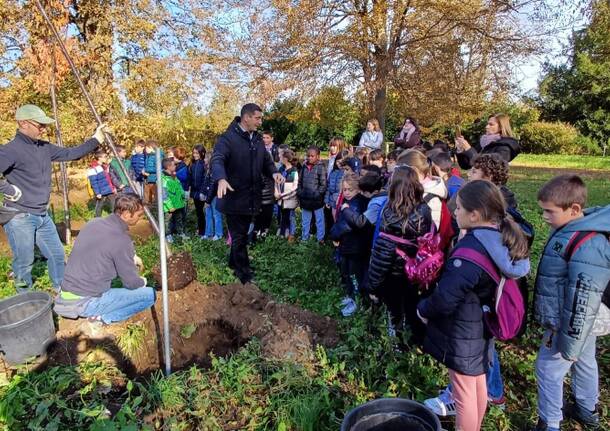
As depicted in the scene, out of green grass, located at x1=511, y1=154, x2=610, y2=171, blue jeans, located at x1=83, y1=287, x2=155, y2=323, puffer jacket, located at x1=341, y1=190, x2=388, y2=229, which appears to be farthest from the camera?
green grass, located at x1=511, y1=154, x2=610, y2=171

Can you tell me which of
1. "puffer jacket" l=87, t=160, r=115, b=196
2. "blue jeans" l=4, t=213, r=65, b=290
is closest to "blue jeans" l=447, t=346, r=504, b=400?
"blue jeans" l=4, t=213, r=65, b=290

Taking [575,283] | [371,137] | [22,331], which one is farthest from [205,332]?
[371,137]

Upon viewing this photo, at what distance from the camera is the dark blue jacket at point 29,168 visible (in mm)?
4504

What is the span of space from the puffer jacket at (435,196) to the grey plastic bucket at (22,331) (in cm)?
346

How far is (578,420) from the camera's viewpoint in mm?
3000

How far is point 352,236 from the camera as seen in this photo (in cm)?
457

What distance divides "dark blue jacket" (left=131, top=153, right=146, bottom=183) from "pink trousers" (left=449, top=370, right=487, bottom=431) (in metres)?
9.03

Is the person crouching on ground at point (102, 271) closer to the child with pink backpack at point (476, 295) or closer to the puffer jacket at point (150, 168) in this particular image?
the child with pink backpack at point (476, 295)

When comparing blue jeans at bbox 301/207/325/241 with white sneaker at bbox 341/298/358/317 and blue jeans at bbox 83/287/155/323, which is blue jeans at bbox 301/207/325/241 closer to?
white sneaker at bbox 341/298/358/317

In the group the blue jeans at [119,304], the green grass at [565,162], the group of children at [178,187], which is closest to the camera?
the blue jeans at [119,304]

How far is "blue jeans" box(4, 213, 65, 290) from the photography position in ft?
15.2

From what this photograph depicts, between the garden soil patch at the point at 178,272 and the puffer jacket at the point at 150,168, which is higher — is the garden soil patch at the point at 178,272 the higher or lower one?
the lower one

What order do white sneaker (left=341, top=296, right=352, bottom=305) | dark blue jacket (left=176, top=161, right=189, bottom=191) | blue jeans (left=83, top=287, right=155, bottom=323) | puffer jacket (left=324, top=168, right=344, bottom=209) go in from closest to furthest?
1. blue jeans (left=83, top=287, right=155, bottom=323)
2. white sneaker (left=341, top=296, right=352, bottom=305)
3. puffer jacket (left=324, top=168, right=344, bottom=209)
4. dark blue jacket (left=176, top=161, right=189, bottom=191)

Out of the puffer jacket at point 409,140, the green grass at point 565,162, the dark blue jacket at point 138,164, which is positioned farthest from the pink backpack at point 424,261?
the green grass at point 565,162
